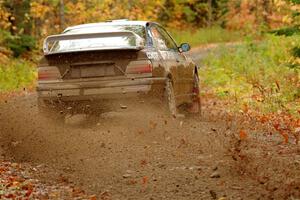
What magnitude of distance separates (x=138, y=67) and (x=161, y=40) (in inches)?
61.1

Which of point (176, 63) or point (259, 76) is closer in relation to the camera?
point (176, 63)

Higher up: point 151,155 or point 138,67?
point 138,67

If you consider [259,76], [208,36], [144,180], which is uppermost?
[144,180]

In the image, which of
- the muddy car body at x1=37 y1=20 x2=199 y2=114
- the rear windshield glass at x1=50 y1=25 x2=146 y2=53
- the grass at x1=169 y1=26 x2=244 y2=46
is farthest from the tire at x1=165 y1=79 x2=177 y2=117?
the grass at x1=169 y1=26 x2=244 y2=46

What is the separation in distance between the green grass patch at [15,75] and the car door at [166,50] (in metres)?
9.44

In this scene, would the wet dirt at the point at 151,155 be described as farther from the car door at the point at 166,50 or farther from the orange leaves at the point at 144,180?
the car door at the point at 166,50

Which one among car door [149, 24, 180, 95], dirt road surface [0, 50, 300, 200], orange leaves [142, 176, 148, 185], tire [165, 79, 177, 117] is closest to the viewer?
dirt road surface [0, 50, 300, 200]

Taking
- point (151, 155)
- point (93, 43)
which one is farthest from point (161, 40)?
point (151, 155)

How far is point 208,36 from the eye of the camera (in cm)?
4631

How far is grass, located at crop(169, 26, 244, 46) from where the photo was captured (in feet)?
147

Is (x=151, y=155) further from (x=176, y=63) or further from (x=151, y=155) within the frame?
(x=176, y=63)

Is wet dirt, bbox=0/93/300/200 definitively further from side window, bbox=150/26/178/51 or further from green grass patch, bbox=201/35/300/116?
green grass patch, bbox=201/35/300/116

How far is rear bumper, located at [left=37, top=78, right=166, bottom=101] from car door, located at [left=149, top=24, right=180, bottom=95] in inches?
27.6

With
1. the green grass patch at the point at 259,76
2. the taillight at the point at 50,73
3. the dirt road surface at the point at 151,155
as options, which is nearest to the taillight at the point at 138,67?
the dirt road surface at the point at 151,155
